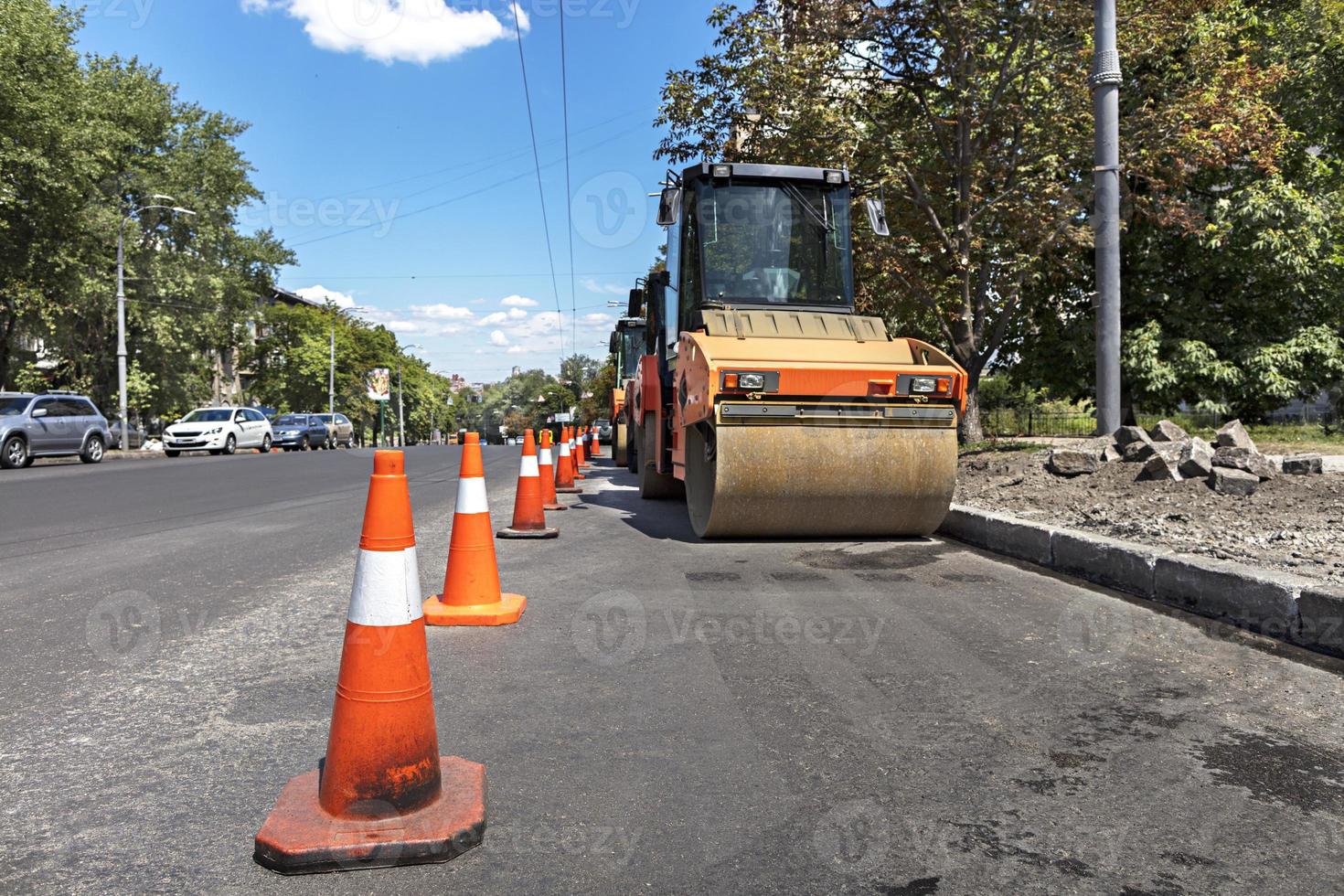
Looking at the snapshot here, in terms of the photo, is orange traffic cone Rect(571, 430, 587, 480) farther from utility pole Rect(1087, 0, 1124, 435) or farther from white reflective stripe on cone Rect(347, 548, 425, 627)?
white reflective stripe on cone Rect(347, 548, 425, 627)

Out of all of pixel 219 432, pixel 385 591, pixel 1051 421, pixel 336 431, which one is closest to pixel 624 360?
pixel 1051 421

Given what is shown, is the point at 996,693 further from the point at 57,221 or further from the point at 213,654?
the point at 57,221

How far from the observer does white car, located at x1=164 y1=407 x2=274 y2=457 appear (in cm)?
3055

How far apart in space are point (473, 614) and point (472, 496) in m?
0.69

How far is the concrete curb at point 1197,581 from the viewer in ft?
14.8

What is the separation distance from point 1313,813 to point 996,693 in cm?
123

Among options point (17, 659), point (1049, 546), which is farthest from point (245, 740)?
point (1049, 546)

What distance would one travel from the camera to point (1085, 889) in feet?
7.45

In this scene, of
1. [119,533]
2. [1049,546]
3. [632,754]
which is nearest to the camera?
[632,754]

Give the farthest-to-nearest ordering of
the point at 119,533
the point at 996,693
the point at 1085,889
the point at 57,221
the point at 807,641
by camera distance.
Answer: the point at 57,221, the point at 119,533, the point at 807,641, the point at 996,693, the point at 1085,889

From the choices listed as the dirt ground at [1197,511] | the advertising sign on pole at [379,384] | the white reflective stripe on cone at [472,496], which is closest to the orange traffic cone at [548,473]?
the dirt ground at [1197,511]

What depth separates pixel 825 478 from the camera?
7.22 m

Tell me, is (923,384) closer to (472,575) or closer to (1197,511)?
(1197,511)

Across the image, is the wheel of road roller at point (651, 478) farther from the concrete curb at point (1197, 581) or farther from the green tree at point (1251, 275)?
the green tree at point (1251, 275)
